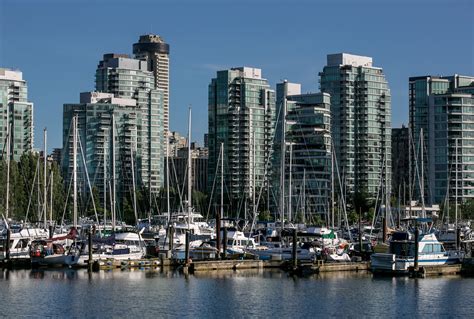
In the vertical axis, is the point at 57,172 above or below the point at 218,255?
above

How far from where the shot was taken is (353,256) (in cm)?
9562

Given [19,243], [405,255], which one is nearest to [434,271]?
[405,255]

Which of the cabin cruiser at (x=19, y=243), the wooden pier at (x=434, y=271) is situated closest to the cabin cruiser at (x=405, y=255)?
the wooden pier at (x=434, y=271)

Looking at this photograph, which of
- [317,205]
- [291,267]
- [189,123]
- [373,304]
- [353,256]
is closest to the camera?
[373,304]

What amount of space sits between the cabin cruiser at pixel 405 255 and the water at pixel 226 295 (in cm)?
158

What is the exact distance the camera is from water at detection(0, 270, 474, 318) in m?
64.9

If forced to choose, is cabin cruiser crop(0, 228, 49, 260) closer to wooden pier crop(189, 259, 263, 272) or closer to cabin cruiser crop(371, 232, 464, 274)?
wooden pier crop(189, 259, 263, 272)

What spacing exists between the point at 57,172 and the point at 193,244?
2259 inches

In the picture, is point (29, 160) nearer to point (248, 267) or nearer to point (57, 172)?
point (57, 172)

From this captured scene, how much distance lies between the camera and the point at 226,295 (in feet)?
239

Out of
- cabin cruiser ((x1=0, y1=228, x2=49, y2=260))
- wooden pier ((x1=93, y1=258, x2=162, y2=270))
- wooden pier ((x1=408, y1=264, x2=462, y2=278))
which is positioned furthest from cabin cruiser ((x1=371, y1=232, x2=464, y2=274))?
cabin cruiser ((x1=0, y1=228, x2=49, y2=260))

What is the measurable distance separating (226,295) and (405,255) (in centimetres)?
1830

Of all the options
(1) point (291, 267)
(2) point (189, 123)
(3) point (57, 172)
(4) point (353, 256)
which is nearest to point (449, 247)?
(4) point (353, 256)

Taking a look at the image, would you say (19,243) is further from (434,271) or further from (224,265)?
(434,271)
